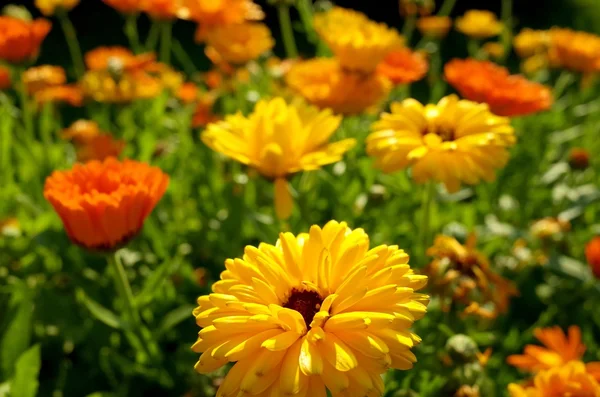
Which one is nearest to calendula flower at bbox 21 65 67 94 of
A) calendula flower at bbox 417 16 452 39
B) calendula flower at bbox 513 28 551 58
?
calendula flower at bbox 417 16 452 39

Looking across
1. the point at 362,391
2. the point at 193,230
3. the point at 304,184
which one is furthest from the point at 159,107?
the point at 362,391

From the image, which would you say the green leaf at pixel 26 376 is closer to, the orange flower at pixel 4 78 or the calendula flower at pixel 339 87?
the calendula flower at pixel 339 87

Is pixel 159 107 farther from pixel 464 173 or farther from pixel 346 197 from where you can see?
pixel 464 173

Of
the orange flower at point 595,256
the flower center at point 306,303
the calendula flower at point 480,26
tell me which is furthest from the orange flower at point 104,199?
the calendula flower at point 480,26

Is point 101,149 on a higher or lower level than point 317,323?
lower

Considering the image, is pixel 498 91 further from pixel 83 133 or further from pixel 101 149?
pixel 83 133

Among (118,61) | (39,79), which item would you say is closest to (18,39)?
(118,61)

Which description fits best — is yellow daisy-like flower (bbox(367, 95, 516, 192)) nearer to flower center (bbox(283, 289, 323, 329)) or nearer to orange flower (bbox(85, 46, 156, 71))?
flower center (bbox(283, 289, 323, 329))
